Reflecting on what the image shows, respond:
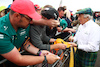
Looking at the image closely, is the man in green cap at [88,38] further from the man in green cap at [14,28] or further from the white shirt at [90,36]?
the man in green cap at [14,28]

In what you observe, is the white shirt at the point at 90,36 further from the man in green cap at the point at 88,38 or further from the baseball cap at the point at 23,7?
the baseball cap at the point at 23,7

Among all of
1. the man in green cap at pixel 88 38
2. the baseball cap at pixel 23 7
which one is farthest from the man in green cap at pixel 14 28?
the man in green cap at pixel 88 38

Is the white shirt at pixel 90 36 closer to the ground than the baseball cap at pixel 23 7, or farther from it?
closer to the ground

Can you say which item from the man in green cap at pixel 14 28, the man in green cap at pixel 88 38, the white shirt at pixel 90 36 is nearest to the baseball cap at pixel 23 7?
the man in green cap at pixel 14 28

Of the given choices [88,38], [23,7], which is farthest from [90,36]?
[23,7]

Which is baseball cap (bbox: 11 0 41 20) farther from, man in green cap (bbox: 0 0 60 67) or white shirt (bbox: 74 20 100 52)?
white shirt (bbox: 74 20 100 52)

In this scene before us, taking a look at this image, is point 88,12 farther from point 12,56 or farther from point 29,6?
point 12,56

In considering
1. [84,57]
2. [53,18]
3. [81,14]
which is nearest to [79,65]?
[84,57]

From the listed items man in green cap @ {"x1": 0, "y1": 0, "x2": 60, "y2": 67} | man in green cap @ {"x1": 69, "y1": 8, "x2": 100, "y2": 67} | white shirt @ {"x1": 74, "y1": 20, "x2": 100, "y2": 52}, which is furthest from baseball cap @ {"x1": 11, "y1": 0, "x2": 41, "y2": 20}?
white shirt @ {"x1": 74, "y1": 20, "x2": 100, "y2": 52}

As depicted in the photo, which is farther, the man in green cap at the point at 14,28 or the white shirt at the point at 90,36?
the white shirt at the point at 90,36

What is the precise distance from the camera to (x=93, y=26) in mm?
1835

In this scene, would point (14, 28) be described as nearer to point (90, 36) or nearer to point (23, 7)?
point (23, 7)

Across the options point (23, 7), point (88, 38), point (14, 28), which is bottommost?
point (88, 38)

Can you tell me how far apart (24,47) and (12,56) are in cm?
43
